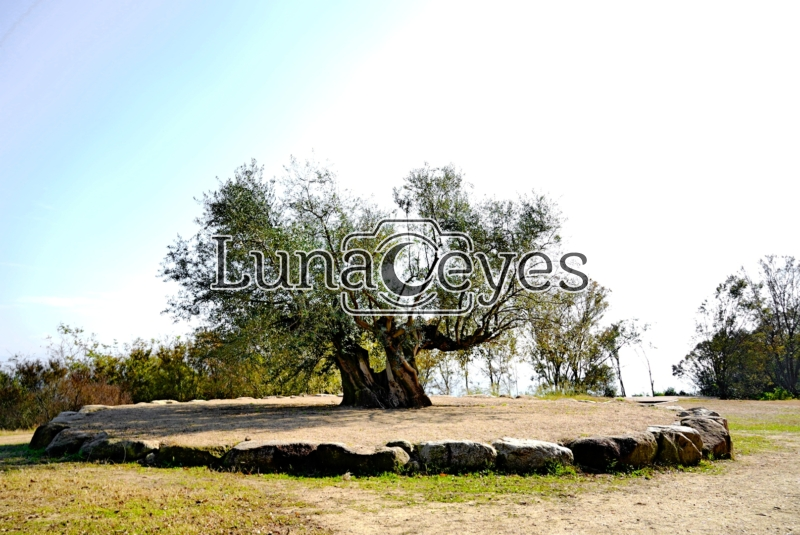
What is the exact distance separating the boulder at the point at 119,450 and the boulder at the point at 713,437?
9.71 meters

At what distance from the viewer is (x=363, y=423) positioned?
11562 mm

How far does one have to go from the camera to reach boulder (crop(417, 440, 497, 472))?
828cm

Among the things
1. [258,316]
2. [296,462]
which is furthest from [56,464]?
[258,316]

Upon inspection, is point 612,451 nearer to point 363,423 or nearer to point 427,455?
point 427,455

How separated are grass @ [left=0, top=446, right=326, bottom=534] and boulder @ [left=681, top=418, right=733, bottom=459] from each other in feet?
24.6

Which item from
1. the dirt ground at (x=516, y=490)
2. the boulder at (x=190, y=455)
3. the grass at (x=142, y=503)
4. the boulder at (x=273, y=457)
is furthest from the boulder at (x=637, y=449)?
the boulder at (x=190, y=455)

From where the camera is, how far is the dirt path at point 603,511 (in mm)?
5660

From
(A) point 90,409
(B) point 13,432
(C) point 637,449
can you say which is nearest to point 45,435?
(A) point 90,409

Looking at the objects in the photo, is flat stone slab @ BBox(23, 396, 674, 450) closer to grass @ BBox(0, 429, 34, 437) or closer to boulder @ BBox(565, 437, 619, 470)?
boulder @ BBox(565, 437, 619, 470)

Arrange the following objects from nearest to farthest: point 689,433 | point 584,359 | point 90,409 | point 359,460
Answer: point 359,460, point 689,433, point 90,409, point 584,359

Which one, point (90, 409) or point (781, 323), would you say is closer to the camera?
point (90, 409)

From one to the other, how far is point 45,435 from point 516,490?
965 centimetres

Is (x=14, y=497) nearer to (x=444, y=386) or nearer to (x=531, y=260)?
(x=531, y=260)

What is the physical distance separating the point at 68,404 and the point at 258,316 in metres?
9.04
